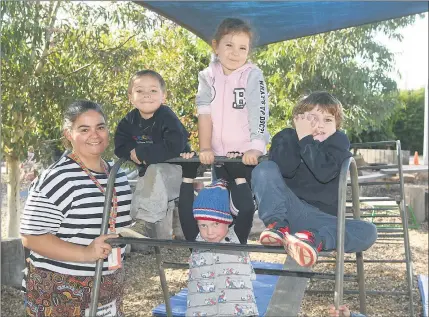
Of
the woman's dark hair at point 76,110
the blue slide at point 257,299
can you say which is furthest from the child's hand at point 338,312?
the blue slide at point 257,299

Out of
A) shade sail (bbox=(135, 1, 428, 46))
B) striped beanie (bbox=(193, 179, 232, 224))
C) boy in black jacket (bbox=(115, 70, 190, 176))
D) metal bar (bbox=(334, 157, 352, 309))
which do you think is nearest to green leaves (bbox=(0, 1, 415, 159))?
shade sail (bbox=(135, 1, 428, 46))

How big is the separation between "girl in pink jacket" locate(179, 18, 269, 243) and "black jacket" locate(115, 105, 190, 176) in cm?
13

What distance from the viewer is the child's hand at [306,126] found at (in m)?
2.46

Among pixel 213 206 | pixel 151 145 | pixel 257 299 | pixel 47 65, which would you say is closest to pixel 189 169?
pixel 151 145

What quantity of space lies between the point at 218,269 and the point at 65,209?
71cm

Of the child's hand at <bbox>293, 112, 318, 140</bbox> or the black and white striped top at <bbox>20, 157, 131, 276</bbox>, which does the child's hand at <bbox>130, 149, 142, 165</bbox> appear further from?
the child's hand at <bbox>293, 112, 318, 140</bbox>

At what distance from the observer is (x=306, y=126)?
2.46m

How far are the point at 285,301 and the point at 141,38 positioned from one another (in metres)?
5.10

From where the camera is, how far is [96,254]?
8.35 ft

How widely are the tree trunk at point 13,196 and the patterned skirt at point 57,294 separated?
339cm

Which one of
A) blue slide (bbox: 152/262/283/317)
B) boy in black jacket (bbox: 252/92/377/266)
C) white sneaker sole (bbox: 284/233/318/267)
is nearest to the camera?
white sneaker sole (bbox: 284/233/318/267)

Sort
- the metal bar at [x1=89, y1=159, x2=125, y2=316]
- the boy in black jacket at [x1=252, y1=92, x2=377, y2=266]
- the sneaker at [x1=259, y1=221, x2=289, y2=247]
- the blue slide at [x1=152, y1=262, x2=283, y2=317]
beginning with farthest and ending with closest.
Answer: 1. the blue slide at [x1=152, y1=262, x2=283, y2=317]
2. the metal bar at [x1=89, y1=159, x2=125, y2=316]
3. the boy in black jacket at [x1=252, y1=92, x2=377, y2=266]
4. the sneaker at [x1=259, y1=221, x2=289, y2=247]

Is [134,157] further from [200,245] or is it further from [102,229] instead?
[200,245]

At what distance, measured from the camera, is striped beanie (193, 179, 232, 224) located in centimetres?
265
